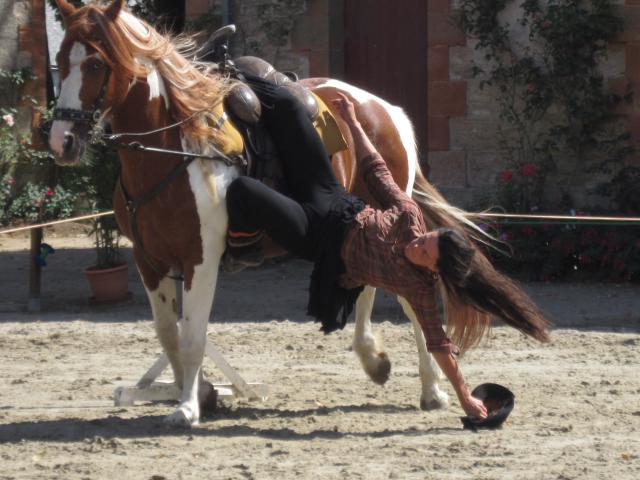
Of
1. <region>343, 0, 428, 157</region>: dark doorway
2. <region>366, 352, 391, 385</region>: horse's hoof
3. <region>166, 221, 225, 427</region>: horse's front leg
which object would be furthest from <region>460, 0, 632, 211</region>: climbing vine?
<region>166, 221, 225, 427</region>: horse's front leg

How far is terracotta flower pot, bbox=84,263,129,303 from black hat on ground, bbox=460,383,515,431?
4.44 metres

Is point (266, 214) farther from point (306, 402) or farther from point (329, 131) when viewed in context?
point (306, 402)

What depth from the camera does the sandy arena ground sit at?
16.5 feet

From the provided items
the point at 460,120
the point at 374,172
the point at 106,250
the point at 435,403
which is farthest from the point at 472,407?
the point at 460,120

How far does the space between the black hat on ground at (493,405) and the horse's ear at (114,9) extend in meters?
2.48

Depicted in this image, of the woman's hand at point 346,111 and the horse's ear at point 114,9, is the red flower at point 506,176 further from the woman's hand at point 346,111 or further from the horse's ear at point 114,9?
the horse's ear at point 114,9

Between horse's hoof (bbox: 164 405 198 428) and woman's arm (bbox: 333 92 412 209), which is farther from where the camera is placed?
woman's arm (bbox: 333 92 412 209)

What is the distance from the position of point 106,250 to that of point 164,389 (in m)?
3.62

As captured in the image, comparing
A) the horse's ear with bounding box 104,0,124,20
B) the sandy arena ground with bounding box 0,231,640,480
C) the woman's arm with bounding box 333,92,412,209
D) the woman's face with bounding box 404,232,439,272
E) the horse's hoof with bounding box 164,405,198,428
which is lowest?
the sandy arena ground with bounding box 0,231,640,480

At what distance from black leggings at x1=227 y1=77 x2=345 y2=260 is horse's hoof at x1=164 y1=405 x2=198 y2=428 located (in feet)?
2.93

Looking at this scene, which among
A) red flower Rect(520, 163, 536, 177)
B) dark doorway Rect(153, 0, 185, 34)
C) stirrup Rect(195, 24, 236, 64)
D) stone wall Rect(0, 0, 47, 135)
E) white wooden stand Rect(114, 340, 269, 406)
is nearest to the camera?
white wooden stand Rect(114, 340, 269, 406)

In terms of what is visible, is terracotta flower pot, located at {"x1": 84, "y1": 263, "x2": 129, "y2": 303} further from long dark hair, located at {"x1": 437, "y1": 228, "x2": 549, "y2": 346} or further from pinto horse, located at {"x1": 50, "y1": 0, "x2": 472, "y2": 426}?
long dark hair, located at {"x1": 437, "y1": 228, "x2": 549, "y2": 346}

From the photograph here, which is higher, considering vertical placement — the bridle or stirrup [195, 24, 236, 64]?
stirrup [195, 24, 236, 64]

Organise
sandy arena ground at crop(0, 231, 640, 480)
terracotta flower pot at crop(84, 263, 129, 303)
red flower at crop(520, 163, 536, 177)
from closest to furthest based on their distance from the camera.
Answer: sandy arena ground at crop(0, 231, 640, 480), terracotta flower pot at crop(84, 263, 129, 303), red flower at crop(520, 163, 536, 177)
